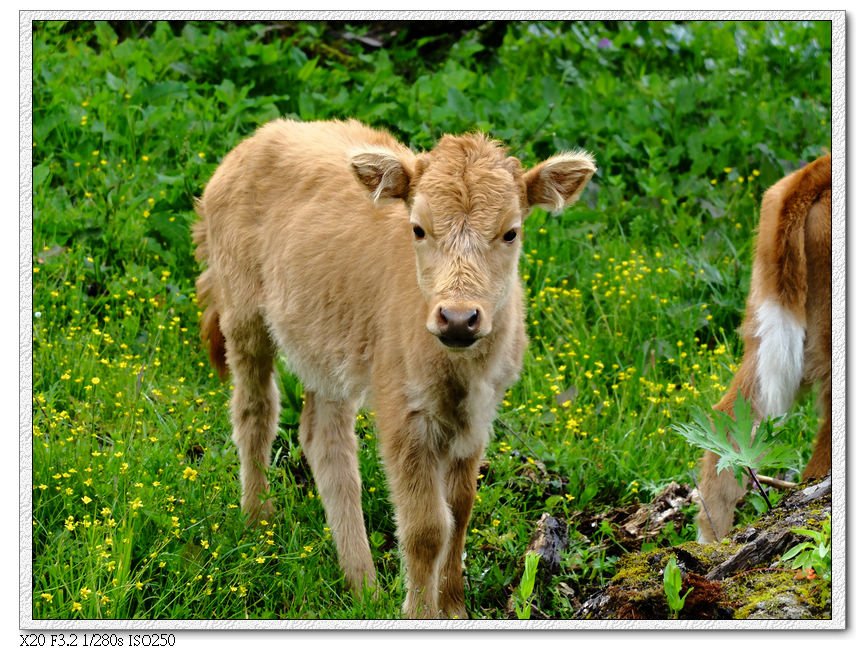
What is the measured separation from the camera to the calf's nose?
4.10m

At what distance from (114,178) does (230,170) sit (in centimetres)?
169

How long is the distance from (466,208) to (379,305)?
31.2 inches

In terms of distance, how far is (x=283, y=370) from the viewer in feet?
20.6

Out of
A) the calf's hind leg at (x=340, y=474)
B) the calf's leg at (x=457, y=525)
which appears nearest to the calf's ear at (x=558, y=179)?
the calf's leg at (x=457, y=525)

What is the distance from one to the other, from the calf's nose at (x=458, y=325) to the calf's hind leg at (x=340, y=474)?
1.43 metres

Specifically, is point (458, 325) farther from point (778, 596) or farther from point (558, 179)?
point (778, 596)

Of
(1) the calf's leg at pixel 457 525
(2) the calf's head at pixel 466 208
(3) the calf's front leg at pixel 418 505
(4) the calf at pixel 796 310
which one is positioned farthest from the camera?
(1) the calf's leg at pixel 457 525

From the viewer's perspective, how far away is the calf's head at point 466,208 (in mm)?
4227

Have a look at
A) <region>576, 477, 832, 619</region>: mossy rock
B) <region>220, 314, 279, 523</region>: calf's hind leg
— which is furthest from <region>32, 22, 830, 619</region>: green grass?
<region>576, 477, 832, 619</region>: mossy rock

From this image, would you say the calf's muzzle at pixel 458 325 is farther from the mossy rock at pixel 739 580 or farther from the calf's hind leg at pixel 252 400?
the calf's hind leg at pixel 252 400

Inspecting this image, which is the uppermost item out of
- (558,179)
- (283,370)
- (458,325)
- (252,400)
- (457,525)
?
(558,179)

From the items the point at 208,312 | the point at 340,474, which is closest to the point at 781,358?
the point at 340,474

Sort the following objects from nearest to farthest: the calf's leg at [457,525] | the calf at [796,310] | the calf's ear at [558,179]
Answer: the calf's ear at [558,179], the calf at [796,310], the calf's leg at [457,525]
